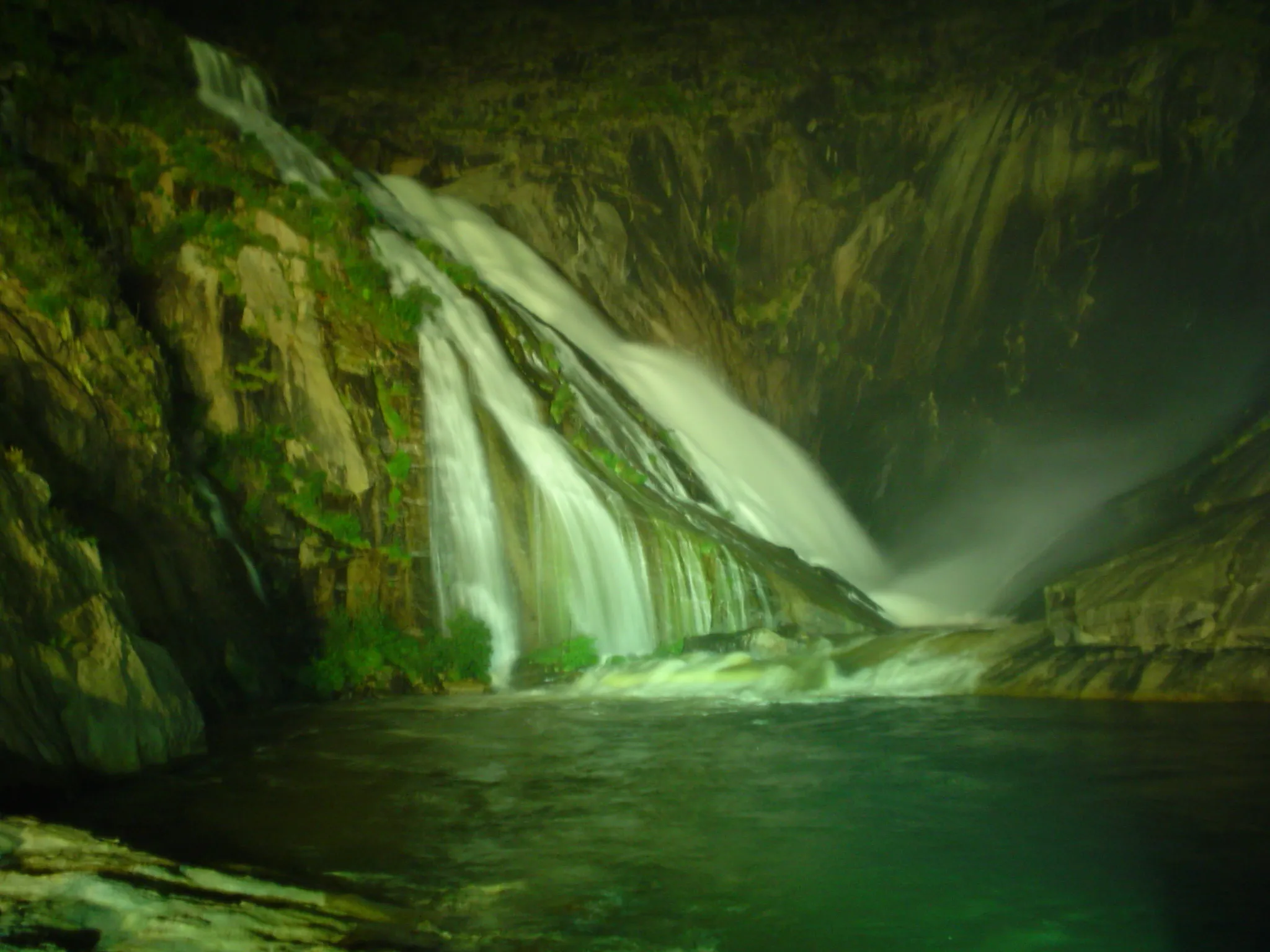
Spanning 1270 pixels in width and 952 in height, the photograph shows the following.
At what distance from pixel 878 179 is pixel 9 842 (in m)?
27.2

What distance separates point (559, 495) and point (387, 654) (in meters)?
3.44

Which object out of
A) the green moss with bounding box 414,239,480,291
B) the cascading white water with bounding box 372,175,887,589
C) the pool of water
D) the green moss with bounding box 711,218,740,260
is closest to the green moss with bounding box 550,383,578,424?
the green moss with bounding box 414,239,480,291

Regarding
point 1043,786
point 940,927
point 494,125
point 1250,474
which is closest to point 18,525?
point 940,927

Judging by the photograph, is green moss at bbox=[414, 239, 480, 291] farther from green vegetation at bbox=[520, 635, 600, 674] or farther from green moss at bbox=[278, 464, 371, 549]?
green vegetation at bbox=[520, 635, 600, 674]

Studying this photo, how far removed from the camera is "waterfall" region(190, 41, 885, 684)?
47.9 ft

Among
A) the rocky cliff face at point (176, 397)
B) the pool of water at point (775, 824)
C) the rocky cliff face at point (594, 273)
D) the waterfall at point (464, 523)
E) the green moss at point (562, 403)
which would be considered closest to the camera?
the pool of water at point (775, 824)

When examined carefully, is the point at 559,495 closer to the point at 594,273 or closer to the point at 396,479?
the point at 396,479

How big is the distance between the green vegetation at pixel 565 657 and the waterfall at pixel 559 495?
0.18 m

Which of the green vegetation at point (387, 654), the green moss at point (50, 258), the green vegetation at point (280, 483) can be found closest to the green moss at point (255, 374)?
the green vegetation at point (280, 483)

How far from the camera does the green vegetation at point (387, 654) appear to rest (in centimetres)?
1300

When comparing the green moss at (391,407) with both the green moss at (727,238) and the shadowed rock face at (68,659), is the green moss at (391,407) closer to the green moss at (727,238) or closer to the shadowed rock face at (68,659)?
the shadowed rock face at (68,659)

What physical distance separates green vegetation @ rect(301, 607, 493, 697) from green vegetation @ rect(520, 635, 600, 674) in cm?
65

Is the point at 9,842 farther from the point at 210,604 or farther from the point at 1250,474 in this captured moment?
the point at 1250,474

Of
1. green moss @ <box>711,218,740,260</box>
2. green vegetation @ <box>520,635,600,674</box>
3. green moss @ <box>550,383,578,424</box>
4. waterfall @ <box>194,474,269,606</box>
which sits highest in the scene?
green moss @ <box>711,218,740,260</box>
